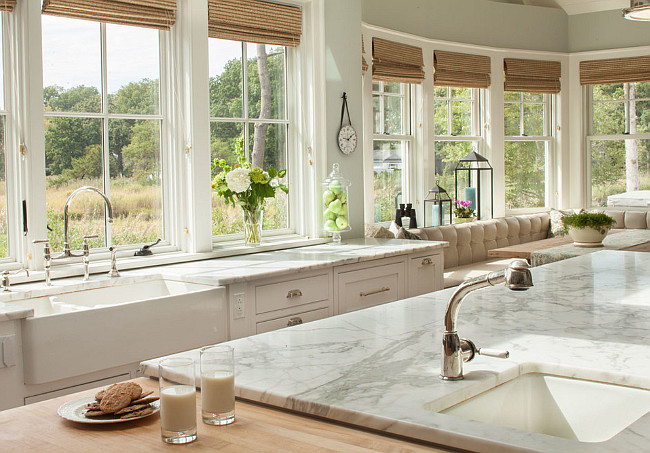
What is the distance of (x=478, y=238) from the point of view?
680 centimetres

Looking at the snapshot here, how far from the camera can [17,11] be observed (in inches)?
132

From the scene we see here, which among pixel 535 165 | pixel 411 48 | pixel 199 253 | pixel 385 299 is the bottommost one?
pixel 385 299

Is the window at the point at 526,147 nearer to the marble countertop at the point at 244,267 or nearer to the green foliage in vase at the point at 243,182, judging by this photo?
the marble countertop at the point at 244,267

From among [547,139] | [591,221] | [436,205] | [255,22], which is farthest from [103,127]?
[547,139]

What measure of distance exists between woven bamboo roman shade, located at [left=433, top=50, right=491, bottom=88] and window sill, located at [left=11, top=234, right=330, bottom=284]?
9.27 ft

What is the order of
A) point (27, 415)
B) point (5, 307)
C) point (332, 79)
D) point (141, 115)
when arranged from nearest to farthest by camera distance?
point (27, 415), point (5, 307), point (141, 115), point (332, 79)

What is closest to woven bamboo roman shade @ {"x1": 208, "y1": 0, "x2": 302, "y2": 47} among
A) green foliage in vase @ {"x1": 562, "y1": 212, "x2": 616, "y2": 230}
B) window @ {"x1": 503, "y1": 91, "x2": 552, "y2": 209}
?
green foliage in vase @ {"x1": 562, "y1": 212, "x2": 616, "y2": 230}

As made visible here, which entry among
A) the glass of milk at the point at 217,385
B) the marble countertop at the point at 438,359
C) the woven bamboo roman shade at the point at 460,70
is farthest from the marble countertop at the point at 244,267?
the woven bamboo roman shade at the point at 460,70

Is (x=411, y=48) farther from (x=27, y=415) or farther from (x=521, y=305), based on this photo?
(x=27, y=415)

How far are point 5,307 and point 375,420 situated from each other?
5.95ft

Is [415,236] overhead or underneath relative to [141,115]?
underneath

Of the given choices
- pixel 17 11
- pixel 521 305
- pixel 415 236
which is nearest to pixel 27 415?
pixel 521 305

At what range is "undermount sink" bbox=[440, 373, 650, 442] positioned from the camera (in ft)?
5.44

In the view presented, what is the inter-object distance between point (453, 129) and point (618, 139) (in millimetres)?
2064
